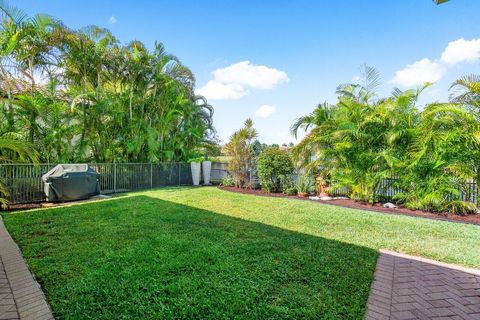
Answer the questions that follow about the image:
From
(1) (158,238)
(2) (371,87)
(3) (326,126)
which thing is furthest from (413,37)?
(1) (158,238)

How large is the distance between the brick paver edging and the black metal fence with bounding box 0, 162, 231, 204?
2368 mm

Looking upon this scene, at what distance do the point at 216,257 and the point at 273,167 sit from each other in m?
6.63

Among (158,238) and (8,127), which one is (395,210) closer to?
(158,238)

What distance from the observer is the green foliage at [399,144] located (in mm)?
5965

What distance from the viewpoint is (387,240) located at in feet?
14.0

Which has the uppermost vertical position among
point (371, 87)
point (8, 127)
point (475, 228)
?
point (371, 87)

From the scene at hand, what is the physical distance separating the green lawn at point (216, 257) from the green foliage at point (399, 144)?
131cm

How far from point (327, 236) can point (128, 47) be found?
430 inches

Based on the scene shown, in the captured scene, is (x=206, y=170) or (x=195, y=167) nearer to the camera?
(x=195, y=167)

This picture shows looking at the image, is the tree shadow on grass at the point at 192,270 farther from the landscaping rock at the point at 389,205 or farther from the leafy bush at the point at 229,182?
the leafy bush at the point at 229,182

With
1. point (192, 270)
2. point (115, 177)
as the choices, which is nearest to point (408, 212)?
point (192, 270)

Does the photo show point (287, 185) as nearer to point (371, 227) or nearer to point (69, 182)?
point (371, 227)

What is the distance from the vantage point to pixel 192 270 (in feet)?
9.56

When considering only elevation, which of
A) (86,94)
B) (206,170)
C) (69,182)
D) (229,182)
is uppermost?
(86,94)
